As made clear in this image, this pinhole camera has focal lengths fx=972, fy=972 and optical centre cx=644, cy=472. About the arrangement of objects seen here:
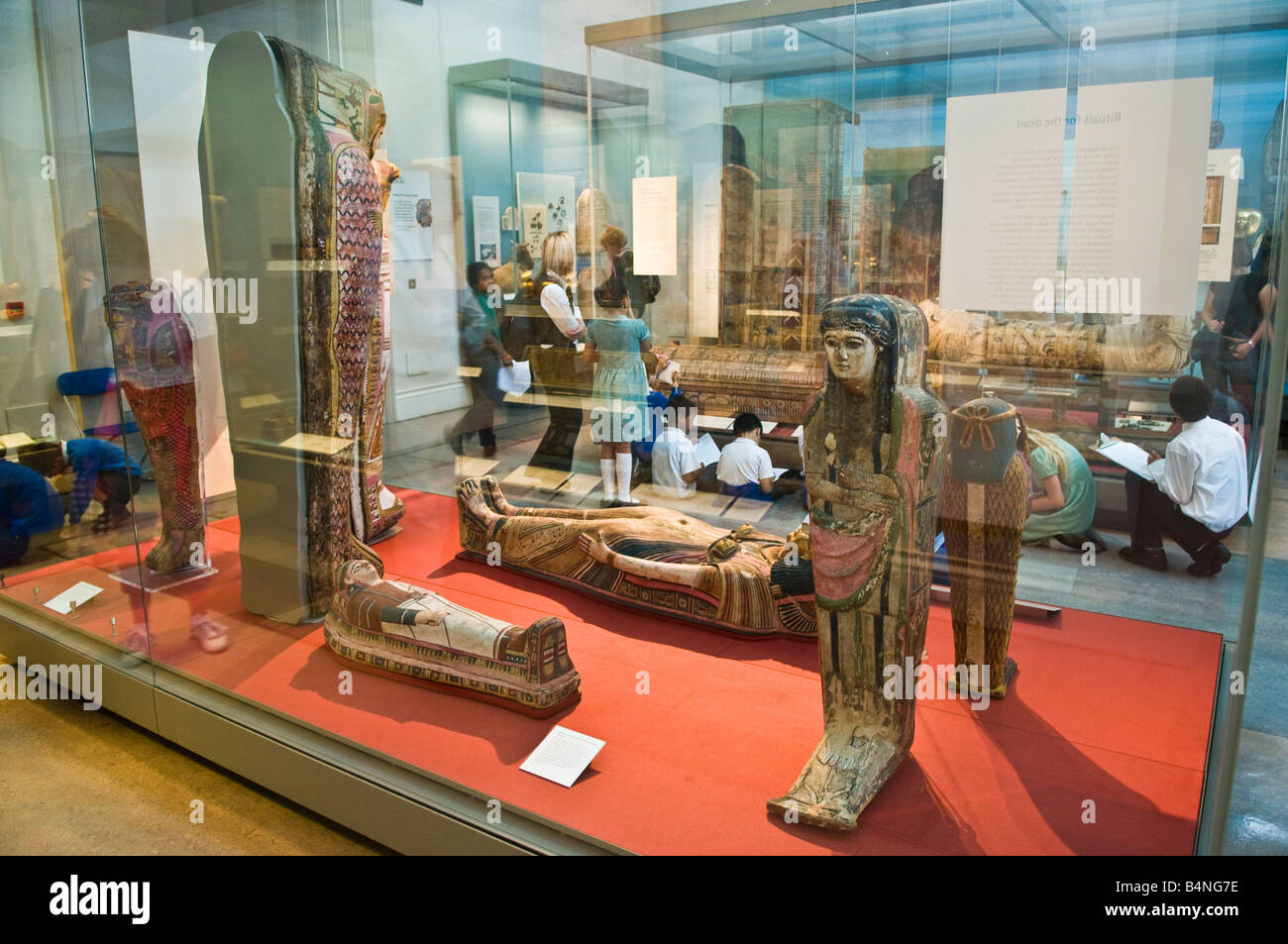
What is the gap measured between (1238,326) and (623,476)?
9.29ft

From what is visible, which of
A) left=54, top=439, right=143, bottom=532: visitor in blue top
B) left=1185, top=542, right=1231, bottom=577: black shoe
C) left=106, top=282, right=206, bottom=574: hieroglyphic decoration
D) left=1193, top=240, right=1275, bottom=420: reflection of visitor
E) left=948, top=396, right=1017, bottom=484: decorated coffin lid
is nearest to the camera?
left=1193, top=240, right=1275, bottom=420: reflection of visitor

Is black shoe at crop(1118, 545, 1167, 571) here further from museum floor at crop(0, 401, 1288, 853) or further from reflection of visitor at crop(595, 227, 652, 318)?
reflection of visitor at crop(595, 227, 652, 318)

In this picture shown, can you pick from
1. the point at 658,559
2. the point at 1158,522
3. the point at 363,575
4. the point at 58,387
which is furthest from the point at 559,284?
the point at 1158,522

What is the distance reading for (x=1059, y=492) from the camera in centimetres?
286

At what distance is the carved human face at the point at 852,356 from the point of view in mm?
2334

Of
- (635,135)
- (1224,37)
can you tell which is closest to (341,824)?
(635,135)

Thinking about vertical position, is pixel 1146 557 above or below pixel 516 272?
below

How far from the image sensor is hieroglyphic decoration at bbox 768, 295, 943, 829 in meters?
2.36

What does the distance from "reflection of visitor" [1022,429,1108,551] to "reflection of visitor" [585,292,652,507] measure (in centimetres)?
184

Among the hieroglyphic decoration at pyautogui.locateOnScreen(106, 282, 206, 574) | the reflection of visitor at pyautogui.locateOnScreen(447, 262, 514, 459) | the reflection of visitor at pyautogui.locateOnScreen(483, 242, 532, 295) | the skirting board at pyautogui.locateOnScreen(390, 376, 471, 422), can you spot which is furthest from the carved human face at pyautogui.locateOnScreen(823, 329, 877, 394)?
the skirting board at pyautogui.locateOnScreen(390, 376, 471, 422)

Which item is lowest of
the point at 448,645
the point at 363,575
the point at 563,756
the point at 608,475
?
the point at 563,756

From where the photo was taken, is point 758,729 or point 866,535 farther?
point 758,729

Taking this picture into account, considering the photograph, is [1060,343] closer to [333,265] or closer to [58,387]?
[333,265]

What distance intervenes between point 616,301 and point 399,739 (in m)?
2.04
